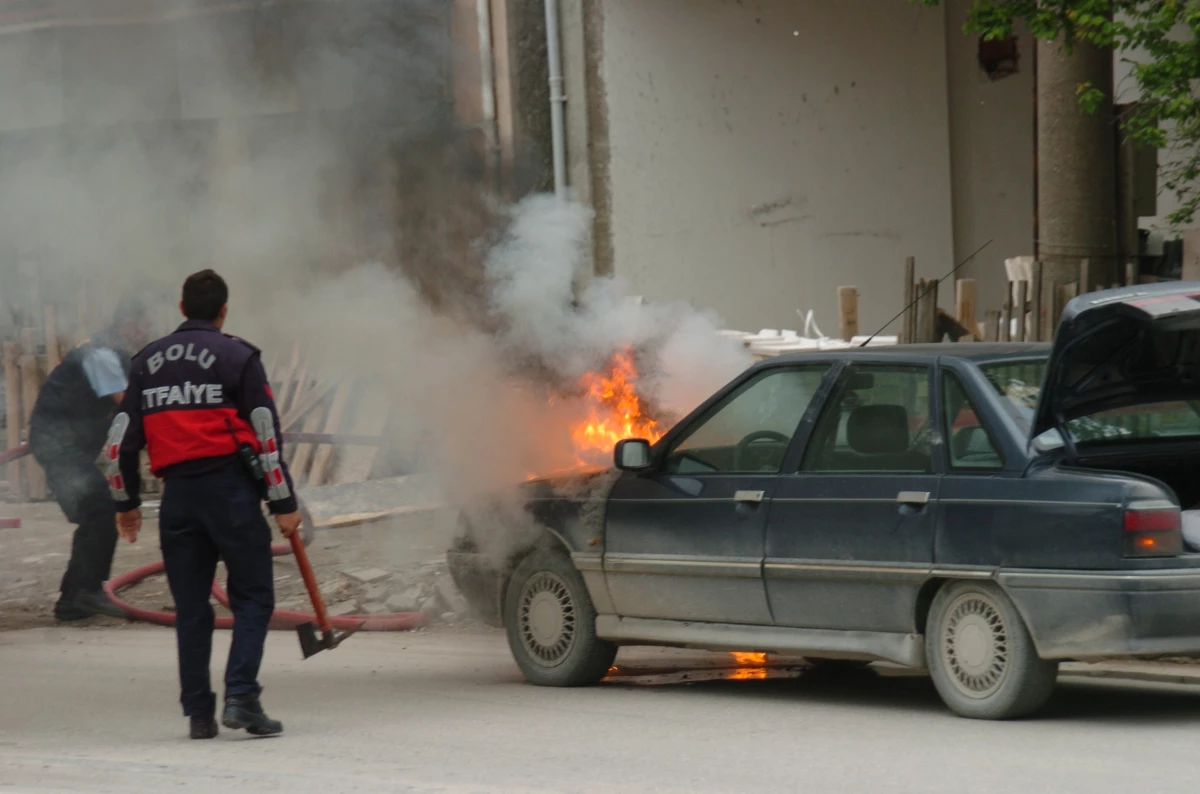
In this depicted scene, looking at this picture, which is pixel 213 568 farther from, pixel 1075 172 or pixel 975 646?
pixel 1075 172

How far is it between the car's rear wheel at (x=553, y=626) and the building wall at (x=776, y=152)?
734 centimetres

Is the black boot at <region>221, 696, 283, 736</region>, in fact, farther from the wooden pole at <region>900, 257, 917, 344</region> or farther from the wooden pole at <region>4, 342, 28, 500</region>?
the wooden pole at <region>4, 342, 28, 500</region>

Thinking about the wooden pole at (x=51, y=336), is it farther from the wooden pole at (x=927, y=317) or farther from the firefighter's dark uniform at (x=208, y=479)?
the firefighter's dark uniform at (x=208, y=479)

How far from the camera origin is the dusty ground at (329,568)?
10.6 metres

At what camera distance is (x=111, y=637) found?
998 cm

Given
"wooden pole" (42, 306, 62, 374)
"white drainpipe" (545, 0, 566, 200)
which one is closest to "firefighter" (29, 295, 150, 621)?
"wooden pole" (42, 306, 62, 374)

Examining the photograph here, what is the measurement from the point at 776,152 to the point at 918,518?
32.5ft

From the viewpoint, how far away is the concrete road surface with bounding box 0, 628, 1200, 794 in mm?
5543

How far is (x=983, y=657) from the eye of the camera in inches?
250

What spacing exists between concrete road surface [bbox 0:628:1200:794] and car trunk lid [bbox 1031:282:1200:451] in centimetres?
118

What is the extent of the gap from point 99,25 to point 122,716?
14.8 feet

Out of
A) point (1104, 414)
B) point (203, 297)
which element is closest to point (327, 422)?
point (203, 297)

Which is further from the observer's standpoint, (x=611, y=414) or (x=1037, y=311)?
(x=1037, y=311)

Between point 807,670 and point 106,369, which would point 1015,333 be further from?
point 106,369
